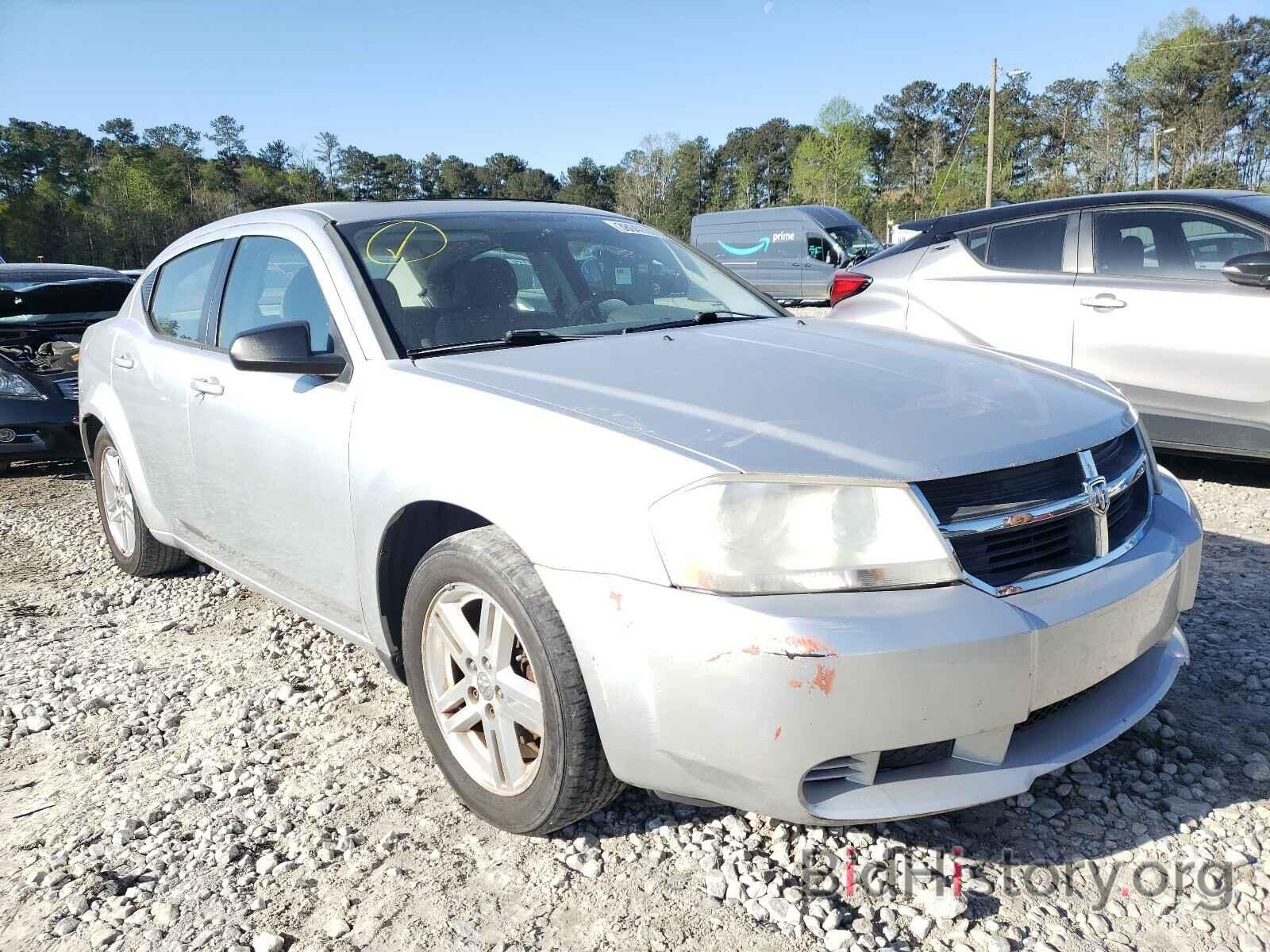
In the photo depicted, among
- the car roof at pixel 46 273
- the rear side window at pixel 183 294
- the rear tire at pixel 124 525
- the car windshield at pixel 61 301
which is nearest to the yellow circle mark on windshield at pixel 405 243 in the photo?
the rear side window at pixel 183 294

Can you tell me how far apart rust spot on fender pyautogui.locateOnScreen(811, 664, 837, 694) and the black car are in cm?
613

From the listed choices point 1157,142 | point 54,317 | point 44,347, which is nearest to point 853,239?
point 54,317

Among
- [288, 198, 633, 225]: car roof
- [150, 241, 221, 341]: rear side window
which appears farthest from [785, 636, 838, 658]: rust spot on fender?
[150, 241, 221, 341]: rear side window

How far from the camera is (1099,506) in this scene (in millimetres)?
2152

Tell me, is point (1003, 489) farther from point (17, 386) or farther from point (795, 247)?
point (795, 247)

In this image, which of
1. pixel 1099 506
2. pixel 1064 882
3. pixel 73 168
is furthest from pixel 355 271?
pixel 73 168

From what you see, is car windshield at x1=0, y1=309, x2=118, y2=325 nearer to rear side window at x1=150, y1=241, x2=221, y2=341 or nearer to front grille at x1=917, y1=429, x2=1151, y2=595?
rear side window at x1=150, y1=241, x2=221, y2=341

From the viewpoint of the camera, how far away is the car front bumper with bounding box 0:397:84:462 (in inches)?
263

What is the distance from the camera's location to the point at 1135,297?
17.3ft

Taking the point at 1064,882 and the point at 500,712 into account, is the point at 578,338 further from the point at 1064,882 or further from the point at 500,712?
the point at 1064,882

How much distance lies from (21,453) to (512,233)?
5.28m

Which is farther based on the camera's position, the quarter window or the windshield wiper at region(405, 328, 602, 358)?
the quarter window

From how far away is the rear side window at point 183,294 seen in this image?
147 inches

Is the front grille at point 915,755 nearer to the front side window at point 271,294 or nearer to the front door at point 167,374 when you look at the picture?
the front side window at point 271,294
